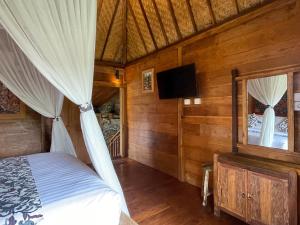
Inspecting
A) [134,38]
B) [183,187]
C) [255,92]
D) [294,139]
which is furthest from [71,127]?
[294,139]

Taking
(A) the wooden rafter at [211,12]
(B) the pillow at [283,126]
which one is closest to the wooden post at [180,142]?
(A) the wooden rafter at [211,12]

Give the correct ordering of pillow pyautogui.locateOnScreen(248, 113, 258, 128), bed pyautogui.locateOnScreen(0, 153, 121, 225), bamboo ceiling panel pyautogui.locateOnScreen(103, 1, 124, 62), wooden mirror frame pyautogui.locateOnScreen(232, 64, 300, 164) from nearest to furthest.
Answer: bed pyautogui.locateOnScreen(0, 153, 121, 225) < wooden mirror frame pyautogui.locateOnScreen(232, 64, 300, 164) < pillow pyautogui.locateOnScreen(248, 113, 258, 128) < bamboo ceiling panel pyautogui.locateOnScreen(103, 1, 124, 62)

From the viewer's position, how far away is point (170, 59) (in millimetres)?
3631

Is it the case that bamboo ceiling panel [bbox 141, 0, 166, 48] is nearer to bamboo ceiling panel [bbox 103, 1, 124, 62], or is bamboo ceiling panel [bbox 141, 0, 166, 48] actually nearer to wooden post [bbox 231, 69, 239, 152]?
bamboo ceiling panel [bbox 103, 1, 124, 62]

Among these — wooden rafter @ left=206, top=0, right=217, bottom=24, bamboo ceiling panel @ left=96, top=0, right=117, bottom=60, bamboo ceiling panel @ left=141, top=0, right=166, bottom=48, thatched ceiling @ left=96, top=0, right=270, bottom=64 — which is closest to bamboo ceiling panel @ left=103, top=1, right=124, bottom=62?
thatched ceiling @ left=96, top=0, right=270, bottom=64

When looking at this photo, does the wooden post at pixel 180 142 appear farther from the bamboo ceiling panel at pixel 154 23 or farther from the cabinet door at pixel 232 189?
A: the cabinet door at pixel 232 189

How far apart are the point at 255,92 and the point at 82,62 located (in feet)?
6.39

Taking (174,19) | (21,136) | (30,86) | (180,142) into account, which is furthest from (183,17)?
(21,136)

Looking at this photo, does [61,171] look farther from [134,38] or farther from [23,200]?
[134,38]

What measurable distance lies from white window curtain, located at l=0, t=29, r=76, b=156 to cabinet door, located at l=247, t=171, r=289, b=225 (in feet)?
7.84

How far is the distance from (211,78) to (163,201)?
72.2 inches

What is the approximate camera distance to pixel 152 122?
4188 mm

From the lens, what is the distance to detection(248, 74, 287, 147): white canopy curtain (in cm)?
214

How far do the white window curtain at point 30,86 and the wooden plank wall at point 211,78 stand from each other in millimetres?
1776
